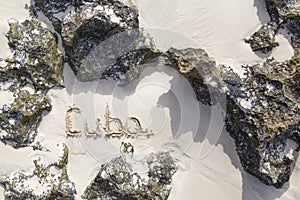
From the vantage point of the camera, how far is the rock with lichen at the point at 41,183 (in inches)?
239

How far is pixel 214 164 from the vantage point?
6289 mm

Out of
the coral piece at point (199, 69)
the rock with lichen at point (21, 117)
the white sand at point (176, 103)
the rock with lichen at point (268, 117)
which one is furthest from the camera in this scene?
the white sand at point (176, 103)

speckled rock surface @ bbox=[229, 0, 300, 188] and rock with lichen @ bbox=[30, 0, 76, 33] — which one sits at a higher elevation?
rock with lichen @ bbox=[30, 0, 76, 33]

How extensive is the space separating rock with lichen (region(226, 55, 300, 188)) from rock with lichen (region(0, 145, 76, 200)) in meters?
2.35

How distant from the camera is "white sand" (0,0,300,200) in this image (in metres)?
6.27

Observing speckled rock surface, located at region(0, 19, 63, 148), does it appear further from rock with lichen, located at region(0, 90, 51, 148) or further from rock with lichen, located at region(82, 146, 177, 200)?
rock with lichen, located at region(82, 146, 177, 200)

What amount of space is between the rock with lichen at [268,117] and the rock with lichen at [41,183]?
7.70 ft

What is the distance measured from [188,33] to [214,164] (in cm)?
181

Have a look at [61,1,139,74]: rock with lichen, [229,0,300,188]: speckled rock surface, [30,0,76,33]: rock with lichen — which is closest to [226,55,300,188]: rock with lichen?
[229,0,300,188]: speckled rock surface

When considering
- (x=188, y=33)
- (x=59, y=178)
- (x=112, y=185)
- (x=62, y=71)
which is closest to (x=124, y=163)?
(x=112, y=185)

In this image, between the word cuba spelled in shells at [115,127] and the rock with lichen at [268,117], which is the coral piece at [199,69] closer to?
the rock with lichen at [268,117]

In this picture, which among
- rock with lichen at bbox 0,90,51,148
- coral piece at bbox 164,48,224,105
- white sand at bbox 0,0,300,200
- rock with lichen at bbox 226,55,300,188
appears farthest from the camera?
white sand at bbox 0,0,300,200

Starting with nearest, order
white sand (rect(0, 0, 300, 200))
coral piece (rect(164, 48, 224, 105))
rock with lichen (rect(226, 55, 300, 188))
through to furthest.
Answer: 1. rock with lichen (rect(226, 55, 300, 188))
2. coral piece (rect(164, 48, 224, 105))
3. white sand (rect(0, 0, 300, 200))

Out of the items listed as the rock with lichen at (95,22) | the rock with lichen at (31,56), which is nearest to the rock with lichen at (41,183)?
the rock with lichen at (31,56)
